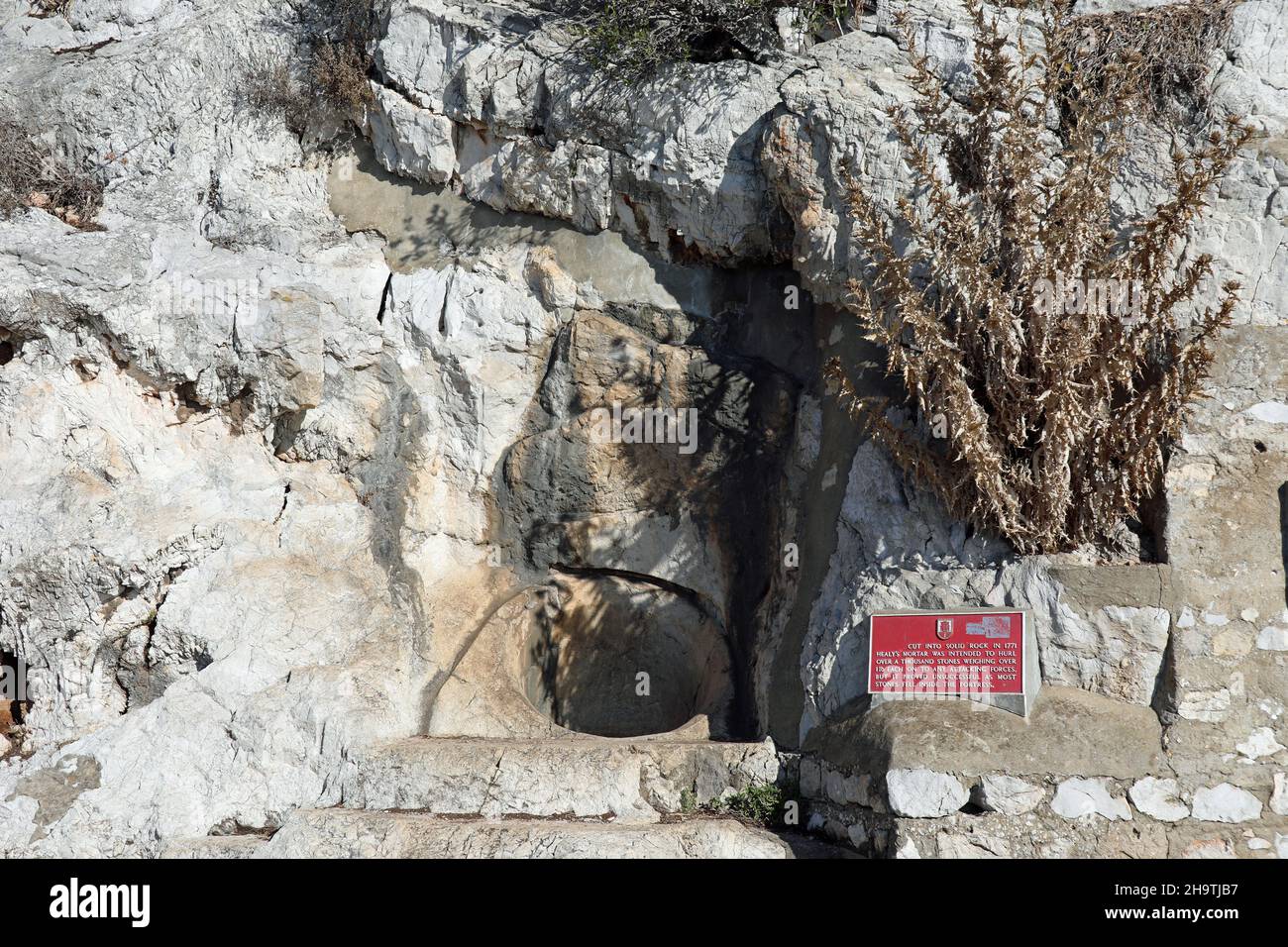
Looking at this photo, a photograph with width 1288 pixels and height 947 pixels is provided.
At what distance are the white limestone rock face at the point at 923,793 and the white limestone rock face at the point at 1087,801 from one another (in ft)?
1.23

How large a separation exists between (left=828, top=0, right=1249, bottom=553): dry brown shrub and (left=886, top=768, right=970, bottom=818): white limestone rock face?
1.21 metres

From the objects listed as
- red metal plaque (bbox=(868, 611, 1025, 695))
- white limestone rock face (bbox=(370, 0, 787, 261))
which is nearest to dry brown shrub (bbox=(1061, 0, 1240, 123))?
white limestone rock face (bbox=(370, 0, 787, 261))

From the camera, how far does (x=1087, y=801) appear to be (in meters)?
4.54

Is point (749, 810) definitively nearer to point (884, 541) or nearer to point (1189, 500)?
point (884, 541)

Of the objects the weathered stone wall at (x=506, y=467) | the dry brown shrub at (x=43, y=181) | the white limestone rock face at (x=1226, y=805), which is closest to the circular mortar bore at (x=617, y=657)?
the weathered stone wall at (x=506, y=467)

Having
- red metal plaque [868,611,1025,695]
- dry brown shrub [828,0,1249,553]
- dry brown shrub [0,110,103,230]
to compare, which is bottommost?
red metal plaque [868,611,1025,695]

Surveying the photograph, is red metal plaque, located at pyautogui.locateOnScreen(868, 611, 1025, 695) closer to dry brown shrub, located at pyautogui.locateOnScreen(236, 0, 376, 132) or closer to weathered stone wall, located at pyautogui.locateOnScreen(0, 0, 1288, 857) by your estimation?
weathered stone wall, located at pyautogui.locateOnScreen(0, 0, 1288, 857)

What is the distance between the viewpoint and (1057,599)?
5016mm

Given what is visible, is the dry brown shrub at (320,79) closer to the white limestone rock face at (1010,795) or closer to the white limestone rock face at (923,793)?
the white limestone rock face at (923,793)

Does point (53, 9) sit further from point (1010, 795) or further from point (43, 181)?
point (1010, 795)

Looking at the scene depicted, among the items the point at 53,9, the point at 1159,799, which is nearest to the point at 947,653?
the point at 1159,799

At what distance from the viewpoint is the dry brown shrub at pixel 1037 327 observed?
5020mm

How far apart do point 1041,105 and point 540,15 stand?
3677 millimetres

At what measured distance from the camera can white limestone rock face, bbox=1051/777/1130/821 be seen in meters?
4.53
